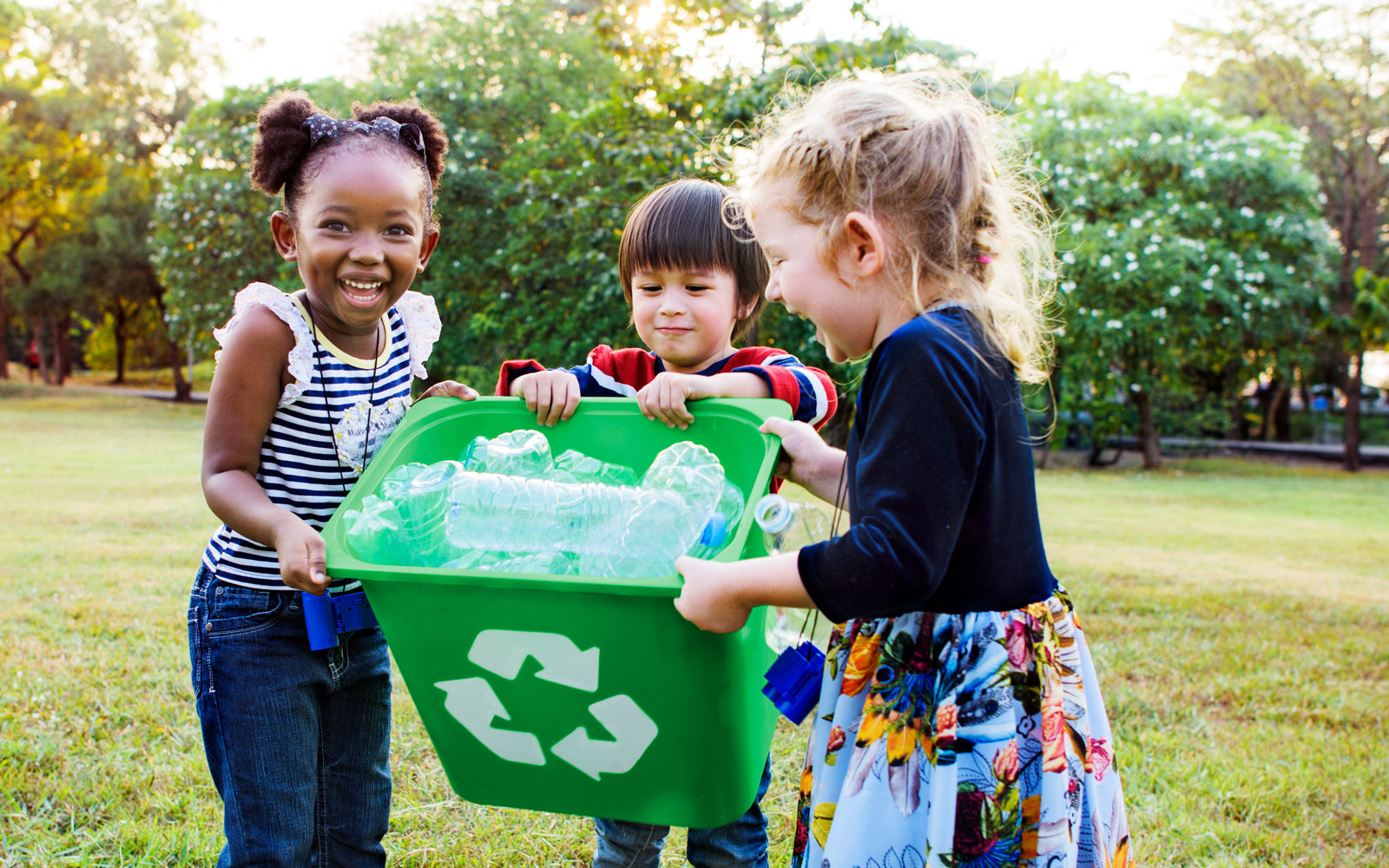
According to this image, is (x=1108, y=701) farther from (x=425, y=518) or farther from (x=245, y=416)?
(x=245, y=416)

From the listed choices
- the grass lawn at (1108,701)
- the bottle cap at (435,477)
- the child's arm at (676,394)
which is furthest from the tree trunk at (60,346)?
the child's arm at (676,394)

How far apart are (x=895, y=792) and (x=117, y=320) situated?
34734 millimetres

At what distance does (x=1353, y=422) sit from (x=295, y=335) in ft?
60.1

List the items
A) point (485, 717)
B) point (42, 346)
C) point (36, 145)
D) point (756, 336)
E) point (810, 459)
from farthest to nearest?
point (42, 346), point (36, 145), point (756, 336), point (810, 459), point (485, 717)

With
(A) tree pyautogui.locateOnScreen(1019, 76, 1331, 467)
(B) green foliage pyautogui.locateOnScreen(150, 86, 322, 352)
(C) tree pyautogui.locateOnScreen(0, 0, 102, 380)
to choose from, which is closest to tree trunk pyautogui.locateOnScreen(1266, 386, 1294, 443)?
(A) tree pyautogui.locateOnScreen(1019, 76, 1331, 467)

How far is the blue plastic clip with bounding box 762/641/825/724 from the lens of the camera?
137 centimetres

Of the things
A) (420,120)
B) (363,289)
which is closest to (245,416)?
(363,289)

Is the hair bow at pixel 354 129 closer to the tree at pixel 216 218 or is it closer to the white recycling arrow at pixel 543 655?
the white recycling arrow at pixel 543 655

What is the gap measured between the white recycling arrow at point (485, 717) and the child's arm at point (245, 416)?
1.22 feet

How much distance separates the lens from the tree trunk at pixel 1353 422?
15828 millimetres

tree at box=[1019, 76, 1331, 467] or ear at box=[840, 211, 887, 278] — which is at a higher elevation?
tree at box=[1019, 76, 1331, 467]

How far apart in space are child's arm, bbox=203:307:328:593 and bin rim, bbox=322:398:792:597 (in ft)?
0.44

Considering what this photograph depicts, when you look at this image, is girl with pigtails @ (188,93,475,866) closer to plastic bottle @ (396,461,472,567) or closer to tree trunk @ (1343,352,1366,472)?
plastic bottle @ (396,461,472,567)

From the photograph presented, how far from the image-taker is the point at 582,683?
4.30ft
